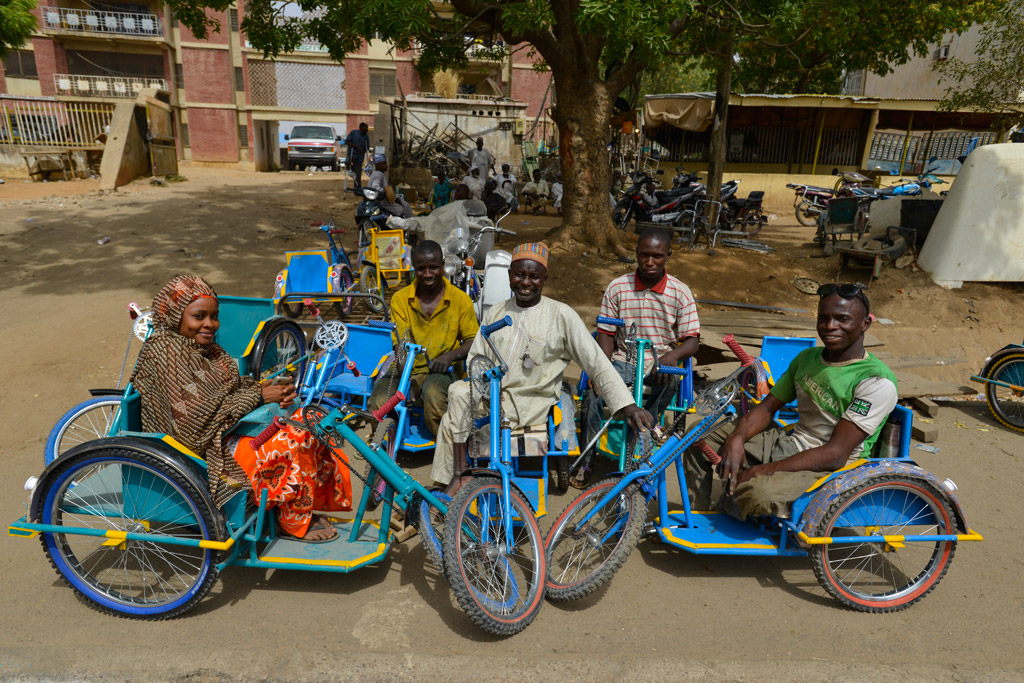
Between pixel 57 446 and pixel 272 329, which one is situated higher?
pixel 272 329

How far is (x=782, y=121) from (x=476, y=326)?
1810cm

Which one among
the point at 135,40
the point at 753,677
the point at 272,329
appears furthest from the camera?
the point at 135,40

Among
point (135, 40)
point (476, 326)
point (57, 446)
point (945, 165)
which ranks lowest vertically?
point (57, 446)

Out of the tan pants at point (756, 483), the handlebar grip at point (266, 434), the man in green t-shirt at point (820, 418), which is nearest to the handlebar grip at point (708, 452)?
the man in green t-shirt at point (820, 418)

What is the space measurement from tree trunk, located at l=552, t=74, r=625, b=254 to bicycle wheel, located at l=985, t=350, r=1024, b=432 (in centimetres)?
480

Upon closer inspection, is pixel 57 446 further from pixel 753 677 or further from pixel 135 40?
pixel 135 40

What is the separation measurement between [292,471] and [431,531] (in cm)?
74

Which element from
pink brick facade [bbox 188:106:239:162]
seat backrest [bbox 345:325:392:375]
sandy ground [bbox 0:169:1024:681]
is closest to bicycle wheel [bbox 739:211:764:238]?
sandy ground [bbox 0:169:1024:681]

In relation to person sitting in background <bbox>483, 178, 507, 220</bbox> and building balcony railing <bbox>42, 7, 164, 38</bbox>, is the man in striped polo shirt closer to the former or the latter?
person sitting in background <bbox>483, 178, 507, 220</bbox>

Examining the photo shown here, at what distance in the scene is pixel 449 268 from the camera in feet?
20.0

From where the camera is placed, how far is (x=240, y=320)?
4938 mm

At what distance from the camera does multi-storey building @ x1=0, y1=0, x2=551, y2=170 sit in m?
29.0

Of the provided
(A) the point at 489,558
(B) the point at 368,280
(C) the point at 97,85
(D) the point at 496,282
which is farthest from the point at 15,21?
(C) the point at 97,85

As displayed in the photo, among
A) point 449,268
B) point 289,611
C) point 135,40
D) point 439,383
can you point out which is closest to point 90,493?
point 289,611
